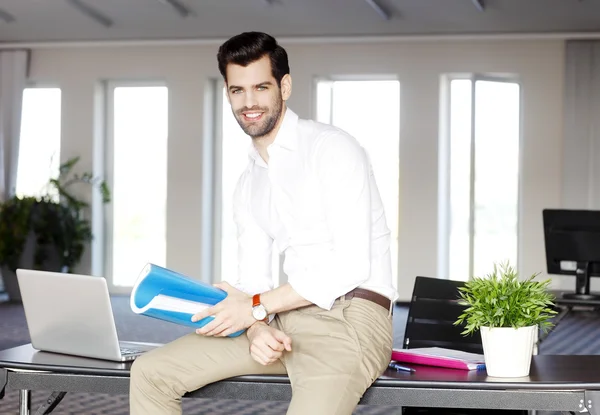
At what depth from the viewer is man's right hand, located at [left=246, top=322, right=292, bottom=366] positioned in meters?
2.37

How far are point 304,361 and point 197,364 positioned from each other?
29cm

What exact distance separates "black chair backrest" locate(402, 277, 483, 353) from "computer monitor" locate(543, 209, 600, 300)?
8.51 ft

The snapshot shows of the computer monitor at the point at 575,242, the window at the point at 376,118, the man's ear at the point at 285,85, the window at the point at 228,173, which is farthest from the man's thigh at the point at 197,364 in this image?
the window at the point at 228,173

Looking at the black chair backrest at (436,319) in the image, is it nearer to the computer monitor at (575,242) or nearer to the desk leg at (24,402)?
the desk leg at (24,402)

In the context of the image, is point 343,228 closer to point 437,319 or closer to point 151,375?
point 151,375

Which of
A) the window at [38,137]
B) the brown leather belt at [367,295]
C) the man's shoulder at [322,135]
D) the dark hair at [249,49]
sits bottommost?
the brown leather belt at [367,295]

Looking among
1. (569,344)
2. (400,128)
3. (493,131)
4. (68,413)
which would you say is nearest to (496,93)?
(493,131)

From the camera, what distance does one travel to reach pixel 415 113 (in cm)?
1008

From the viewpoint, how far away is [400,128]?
33.3 ft

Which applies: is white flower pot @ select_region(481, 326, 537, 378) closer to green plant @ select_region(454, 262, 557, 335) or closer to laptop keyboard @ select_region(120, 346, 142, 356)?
green plant @ select_region(454, 262, 557, 335)

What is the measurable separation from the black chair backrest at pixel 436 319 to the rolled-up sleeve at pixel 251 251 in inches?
32.4

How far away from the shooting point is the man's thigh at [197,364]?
2.41m

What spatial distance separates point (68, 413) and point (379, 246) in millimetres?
2807

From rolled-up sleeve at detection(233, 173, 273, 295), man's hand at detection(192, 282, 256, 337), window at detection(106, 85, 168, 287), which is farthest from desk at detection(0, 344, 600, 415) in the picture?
window at detection(106, 85, 168, 287)
